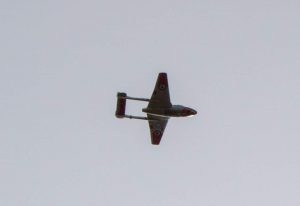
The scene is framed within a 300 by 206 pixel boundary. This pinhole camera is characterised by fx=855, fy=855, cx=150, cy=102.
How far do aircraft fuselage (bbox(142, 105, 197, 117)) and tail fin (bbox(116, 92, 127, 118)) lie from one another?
113 inches

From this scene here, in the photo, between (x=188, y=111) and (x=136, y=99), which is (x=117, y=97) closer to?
(x=136, y=99)

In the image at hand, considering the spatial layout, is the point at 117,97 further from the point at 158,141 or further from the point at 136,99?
the point at 158,141

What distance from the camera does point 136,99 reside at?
370 ft

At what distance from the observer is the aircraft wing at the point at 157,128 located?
116938 mm

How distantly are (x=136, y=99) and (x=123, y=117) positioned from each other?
3.01m

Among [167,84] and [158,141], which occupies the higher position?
[167,84]

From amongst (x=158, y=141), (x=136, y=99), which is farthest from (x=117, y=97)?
(x=158, y=141)

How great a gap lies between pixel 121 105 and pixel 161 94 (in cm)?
548

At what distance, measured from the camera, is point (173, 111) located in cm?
11381

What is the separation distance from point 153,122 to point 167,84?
678 cm

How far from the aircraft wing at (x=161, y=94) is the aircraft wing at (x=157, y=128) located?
3.69m

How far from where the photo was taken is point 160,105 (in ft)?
372

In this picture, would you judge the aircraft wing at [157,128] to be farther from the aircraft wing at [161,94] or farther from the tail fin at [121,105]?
the tail fin at [121,105]

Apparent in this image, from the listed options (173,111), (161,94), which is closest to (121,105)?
(161,94)
